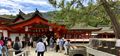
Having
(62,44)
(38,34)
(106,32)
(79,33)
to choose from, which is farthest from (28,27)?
(106,32)

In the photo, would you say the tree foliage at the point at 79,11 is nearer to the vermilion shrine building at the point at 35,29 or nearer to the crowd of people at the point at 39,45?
the crowd of people at the point at 39,45

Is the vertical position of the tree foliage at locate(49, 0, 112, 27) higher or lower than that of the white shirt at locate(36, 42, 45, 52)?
higher

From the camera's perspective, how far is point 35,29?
42688mm

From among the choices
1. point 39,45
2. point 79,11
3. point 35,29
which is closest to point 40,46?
point 39,45

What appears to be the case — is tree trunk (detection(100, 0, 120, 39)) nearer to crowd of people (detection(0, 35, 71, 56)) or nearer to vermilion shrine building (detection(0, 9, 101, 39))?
crowd of people (detection(0, 35, 71, 56))

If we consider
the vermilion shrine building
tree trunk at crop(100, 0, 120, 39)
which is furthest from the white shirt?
the vermilion shrine building

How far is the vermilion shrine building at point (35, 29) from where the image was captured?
127 feet

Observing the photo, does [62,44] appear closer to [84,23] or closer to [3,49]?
[84,23]

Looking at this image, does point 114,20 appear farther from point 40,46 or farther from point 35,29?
point 35,29

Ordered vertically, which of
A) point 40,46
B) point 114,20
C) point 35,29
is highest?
point 114,20

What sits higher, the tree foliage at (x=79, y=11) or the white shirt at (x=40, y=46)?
the tree foliage at (x=79, y=11)

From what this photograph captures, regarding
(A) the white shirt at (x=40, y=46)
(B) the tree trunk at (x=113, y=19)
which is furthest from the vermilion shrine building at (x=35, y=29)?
(B) the tree trunk at (x=113, y=19)

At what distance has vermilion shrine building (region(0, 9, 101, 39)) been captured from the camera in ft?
127

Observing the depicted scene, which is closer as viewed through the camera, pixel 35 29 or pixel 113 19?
pixel 113 19
